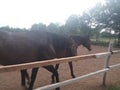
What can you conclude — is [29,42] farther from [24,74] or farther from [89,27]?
[89,27]

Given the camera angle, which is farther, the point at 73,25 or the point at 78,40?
the point at 73,25

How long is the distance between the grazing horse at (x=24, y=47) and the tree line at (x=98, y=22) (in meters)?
22.0

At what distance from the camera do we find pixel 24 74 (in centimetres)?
627

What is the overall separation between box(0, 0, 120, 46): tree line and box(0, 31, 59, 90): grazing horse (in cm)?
2201

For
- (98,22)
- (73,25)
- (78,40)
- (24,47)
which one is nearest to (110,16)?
(98,22)

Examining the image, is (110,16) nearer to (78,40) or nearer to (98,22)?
(98,22)

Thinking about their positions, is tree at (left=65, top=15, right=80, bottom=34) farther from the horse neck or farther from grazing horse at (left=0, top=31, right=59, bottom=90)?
grazing horse at (left=0, top=31, right=59, bottom=90)

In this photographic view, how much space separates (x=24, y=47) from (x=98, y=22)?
1191 inches

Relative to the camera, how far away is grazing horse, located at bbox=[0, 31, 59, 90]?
477cm

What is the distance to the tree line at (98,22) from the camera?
31203 millimetres

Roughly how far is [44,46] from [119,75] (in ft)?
12.6

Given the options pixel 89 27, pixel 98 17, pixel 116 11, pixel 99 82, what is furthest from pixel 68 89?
pixel 89 27

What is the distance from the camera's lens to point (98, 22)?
34.3 m

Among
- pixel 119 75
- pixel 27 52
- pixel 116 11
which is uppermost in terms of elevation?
pixel 116 11
